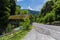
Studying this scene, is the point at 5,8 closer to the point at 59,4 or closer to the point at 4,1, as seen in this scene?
the point at 4,1

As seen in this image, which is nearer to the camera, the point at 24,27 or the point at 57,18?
the point at 24,27

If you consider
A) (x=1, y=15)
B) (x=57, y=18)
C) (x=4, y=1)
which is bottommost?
(x=57, y=18)

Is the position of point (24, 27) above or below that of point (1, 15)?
below

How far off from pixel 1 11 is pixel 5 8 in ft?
8.86

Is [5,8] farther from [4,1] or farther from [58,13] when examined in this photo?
[58,13]

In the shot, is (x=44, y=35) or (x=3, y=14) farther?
(x=3, y=14)

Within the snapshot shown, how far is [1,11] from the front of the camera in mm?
44844

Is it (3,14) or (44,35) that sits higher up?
(3,14)

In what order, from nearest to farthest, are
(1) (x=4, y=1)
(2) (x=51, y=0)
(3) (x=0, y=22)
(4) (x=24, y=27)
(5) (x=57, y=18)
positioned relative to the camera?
1. (3) (x=0, y=22)
2. (1) (x=4, y=1)
3. (4) (x=24, y=27)
4. (5) (x=57, y=18)
5. (2) (x=51, y=0)

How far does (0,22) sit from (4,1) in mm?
5701

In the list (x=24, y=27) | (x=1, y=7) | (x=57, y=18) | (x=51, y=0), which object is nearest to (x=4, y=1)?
(x=1, y=7)

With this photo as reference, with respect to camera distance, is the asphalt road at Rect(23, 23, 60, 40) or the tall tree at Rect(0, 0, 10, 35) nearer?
the asphalt road at Rect(23, 23, 60, 40)

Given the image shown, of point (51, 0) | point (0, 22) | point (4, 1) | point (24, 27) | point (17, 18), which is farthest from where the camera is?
point (51, 0)

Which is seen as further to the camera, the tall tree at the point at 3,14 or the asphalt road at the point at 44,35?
the tall tree at the point at 3,14
